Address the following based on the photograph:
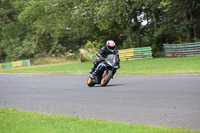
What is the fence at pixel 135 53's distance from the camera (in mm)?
37188

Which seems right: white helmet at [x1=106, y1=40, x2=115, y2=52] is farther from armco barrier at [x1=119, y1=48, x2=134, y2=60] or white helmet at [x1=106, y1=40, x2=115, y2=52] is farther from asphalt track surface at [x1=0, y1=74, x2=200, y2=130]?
armco barrier at [x1=119, y1=48, x2=134, y2=60]

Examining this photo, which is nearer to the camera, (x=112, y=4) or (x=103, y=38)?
(x=112, y=4)

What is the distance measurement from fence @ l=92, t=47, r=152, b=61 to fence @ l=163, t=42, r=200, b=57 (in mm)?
1853

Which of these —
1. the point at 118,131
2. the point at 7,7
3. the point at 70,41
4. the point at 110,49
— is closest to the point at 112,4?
the point at 110,49

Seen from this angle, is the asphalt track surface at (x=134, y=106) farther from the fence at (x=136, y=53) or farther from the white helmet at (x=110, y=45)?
the fence at (x=136, y=53)

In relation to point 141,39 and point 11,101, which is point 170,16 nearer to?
point 141,39

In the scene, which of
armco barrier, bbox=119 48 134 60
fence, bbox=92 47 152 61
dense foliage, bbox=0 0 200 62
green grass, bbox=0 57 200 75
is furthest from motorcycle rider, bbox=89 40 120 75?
armco barrier, bbox=119 48 134 60

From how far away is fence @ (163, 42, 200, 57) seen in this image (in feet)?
109

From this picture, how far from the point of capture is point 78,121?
6.99m

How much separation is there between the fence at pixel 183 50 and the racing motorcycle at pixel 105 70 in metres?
20.9

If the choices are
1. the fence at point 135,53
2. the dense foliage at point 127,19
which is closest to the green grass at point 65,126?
the dense foliage at point 127,19

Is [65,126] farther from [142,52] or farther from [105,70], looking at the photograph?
[142,52]

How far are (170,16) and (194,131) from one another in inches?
1274

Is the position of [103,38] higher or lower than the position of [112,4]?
lower
